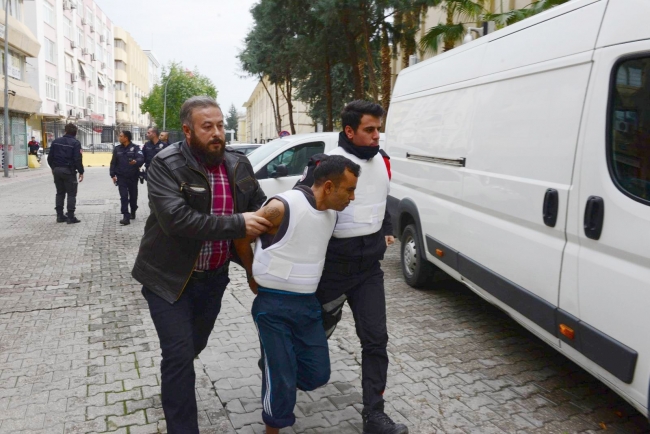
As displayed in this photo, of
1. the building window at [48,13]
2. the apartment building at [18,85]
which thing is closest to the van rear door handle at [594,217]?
the apartment building at [18,85]

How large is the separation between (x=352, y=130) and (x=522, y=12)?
9.43 m

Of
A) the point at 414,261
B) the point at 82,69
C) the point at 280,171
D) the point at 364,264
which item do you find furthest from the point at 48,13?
the point at 364,264

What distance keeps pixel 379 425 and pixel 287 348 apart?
0.72 m

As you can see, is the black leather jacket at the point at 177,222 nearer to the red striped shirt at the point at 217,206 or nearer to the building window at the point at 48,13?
the red striped shirt at the point at 217,206

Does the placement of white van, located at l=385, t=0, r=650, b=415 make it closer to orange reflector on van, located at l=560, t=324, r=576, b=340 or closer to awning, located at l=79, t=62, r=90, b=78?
orange reflector on van, located at l=560, t=324, r=576, b=340

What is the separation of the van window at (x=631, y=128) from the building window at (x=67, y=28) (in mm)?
55148

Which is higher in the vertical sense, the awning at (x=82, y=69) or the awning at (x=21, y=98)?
the awning at (x=82, y=69)

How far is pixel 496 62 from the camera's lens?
4641mm

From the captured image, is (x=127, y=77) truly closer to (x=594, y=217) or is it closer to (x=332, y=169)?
(x=332, y=169)

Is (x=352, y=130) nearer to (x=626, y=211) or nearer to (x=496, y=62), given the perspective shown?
(x=626, y=211)

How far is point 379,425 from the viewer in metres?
3.20

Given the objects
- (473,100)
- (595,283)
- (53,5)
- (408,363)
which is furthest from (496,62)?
(53,5)

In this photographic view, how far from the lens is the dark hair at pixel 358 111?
340 centimetres

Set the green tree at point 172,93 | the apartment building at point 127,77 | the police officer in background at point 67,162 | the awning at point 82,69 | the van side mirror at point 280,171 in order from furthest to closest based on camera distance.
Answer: the apartment building at point 127,77 < the green tree at point 172,93 < the awning at point 82,69 < the police officer in background at point 67,162 < the van side mirror at point 280,171
